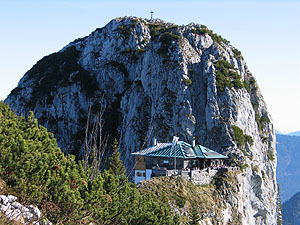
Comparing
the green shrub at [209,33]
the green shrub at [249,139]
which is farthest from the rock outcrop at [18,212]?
the green shrub at [209,33]

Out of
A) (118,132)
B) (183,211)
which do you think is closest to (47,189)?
(183,211)

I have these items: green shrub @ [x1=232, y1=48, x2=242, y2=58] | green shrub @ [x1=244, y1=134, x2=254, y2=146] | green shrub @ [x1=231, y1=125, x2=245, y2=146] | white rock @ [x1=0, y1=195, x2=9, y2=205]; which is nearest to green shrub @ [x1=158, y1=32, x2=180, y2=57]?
green shrub @ [x1=232, y1=48, x2=242, y2=58]

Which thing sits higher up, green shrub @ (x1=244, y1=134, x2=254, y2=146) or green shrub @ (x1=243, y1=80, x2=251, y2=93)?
green shrub @ (x1=243, y1=80, x2=251, y2=93)

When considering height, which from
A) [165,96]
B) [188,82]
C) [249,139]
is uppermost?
[188,82]

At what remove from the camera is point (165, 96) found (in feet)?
232

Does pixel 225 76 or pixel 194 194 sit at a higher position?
pixel 225 76

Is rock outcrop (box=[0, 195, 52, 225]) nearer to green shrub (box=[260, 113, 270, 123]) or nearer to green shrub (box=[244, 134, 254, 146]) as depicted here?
green shrub (box=[244, 134, 254, 146])

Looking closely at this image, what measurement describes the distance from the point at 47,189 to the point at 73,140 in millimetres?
73579

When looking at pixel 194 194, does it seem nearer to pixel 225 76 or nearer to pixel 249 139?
pixel 249 139

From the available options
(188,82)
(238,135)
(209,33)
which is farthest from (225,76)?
(209,33)

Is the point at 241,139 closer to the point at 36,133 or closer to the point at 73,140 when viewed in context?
the point at 73,140

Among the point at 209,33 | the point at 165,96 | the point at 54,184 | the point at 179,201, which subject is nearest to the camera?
the point at 54,184

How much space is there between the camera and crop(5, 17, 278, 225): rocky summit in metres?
63.3

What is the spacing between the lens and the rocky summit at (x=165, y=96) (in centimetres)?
6334
